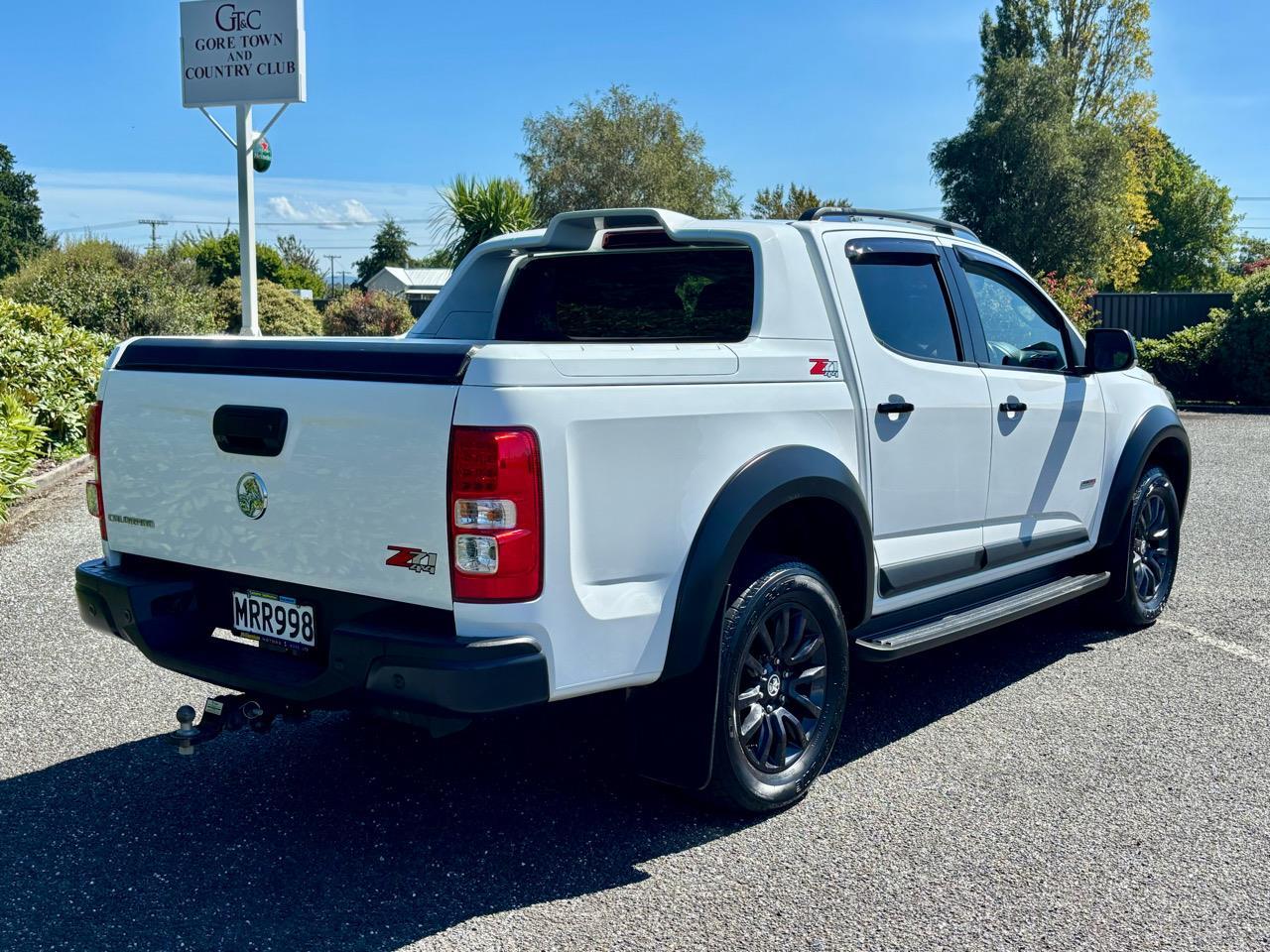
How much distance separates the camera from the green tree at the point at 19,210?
82.6 m

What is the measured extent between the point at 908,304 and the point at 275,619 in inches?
106

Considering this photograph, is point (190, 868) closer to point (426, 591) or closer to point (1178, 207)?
point (426, 591)

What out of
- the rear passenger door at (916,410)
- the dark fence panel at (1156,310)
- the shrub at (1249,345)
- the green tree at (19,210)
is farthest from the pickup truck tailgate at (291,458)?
the green tree at (19,210)

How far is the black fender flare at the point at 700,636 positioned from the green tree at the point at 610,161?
37652 millimetres

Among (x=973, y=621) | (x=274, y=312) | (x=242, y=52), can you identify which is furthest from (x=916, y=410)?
(x=274, y=312)

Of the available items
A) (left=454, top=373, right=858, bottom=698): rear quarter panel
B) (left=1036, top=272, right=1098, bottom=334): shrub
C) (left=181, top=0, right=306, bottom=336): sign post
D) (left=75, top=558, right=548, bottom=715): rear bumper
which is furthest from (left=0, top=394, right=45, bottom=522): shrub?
(left=1036, top=272, right=1098, bottom=334): shrub

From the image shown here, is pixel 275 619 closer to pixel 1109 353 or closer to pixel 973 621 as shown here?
pixel 973 621

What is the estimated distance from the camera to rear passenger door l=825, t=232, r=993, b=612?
4.41 meters

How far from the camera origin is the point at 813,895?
3451 millimetres

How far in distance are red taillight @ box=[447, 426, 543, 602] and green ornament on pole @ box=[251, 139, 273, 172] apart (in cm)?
1960

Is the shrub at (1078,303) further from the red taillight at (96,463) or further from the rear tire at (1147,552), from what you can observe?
the red taillight at (96,463)

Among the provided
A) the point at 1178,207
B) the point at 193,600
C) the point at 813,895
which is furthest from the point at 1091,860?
the point at 1178,207

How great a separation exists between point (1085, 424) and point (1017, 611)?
1151 mm

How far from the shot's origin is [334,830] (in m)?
3.88
